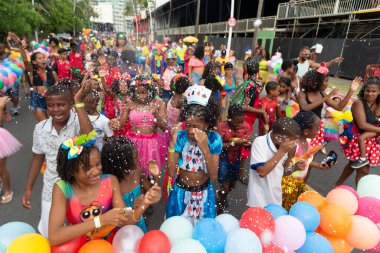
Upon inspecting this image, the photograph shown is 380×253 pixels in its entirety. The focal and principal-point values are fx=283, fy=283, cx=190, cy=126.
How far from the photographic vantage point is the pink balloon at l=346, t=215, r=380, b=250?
2188 mm

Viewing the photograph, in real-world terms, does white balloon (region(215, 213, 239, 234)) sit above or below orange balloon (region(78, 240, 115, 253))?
below

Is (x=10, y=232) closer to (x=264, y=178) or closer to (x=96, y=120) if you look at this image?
(x=96, y=120)

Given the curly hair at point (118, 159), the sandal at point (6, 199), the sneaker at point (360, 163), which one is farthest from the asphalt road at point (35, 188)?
the curly hair at point (118, 159)

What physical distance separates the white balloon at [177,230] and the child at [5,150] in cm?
272

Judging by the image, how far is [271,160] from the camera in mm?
2375

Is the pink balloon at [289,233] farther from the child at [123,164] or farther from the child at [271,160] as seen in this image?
the child at [123,164]

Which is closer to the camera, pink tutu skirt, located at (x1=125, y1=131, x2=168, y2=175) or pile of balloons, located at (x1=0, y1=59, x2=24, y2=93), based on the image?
pink tutu skirt, located at (x1=125, y1=131, x2=168, y2=175)

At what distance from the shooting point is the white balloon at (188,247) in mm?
1638

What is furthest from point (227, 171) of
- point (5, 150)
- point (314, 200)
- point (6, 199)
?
point (6, 199)

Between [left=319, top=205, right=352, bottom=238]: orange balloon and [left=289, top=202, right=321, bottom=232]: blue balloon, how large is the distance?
8cm

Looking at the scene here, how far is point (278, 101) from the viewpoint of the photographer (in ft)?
17.2

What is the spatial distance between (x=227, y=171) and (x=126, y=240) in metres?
1.99

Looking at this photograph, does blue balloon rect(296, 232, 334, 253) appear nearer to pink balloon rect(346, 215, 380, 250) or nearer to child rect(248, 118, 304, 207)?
pink balloon rect(346, 215, 380, 250)

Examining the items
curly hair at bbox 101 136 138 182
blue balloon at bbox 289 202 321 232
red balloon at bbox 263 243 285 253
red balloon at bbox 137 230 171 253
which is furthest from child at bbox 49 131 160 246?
blue balloon at bbox 289 202 321 232
